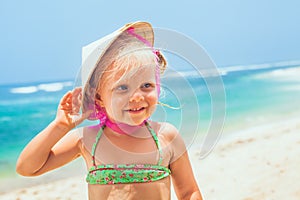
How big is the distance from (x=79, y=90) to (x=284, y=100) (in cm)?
1034

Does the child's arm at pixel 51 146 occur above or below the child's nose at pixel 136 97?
below

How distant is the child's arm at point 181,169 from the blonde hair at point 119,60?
287 mm

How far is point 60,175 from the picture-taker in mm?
5035

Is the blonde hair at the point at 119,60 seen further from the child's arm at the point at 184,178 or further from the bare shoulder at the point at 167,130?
the child's arm at the point at 184,178

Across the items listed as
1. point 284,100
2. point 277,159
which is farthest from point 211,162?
point 284,100

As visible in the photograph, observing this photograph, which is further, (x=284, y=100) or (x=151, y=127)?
(x=284, y=100)

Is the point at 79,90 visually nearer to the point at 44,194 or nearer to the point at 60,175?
the point at 44,194

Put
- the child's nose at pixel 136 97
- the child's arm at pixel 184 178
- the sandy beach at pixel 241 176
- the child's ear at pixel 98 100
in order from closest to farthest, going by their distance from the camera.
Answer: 1. the child's nose at pixel 136 97
2. the child's ear at pixel 98 100
3. the child's arm at pixel 184 178
4. the sandy beach at pixel 241 176

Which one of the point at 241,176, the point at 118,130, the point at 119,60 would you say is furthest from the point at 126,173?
the point at 241,176

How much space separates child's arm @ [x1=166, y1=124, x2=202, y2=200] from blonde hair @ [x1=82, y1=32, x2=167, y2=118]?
0.29m

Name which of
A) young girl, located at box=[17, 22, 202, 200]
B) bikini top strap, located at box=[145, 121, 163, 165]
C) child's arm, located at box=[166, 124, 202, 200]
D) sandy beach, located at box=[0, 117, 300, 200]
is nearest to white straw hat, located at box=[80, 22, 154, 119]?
young girl, located at box=[17, 22, 202, 200]

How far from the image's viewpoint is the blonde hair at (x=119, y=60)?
161 cm

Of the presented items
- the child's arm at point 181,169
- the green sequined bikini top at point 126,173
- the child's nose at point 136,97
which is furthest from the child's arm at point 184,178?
the child's nose at point 136,97

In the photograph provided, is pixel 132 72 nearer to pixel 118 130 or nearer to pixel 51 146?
pixel 118 130
